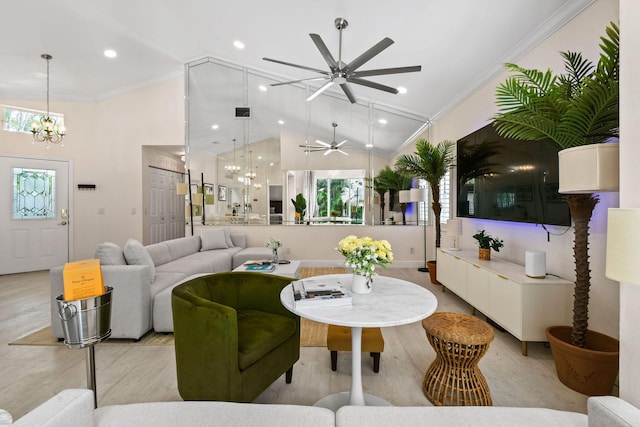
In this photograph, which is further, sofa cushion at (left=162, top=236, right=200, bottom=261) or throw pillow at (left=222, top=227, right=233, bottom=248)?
throw pillow at (left=222, top=227, right=233, bottom=248)

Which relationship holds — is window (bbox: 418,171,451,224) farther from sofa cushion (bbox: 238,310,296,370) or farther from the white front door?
the white front door

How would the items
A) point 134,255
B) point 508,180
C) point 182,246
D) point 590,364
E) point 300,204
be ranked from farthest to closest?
point 300,204 → point 182,246 → point 508,180 → point 134,255 → point 590,364

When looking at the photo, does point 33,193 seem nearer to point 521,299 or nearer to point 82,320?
point 82,320

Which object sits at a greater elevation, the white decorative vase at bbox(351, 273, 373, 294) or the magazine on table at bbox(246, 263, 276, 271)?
the white decorative vase at bbox(351, 273, 373, 294)

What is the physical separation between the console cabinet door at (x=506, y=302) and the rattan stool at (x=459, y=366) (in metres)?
0.73

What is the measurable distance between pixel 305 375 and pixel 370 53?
108 inches

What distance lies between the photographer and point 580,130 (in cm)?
195

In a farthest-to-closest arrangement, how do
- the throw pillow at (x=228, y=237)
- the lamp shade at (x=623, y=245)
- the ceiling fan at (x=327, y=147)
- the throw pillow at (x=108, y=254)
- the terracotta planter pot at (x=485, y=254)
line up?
1. the ceiling fan at (x=327, y=147)
2. the throw pillow at (x=228, y=237)
3. the terracotta planter pot at (x=485, y=254)
4. the throw pillow at (x=108, y=254)
5. the lamp shade at (x=623, y=245)

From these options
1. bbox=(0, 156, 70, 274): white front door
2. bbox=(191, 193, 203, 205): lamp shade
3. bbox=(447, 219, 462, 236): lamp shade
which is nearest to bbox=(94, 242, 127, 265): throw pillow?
bbox=(191, 193, 203, 205): lamp shade

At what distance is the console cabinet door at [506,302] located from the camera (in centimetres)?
240

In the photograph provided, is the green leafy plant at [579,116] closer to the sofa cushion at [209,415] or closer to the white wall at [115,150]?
the sofa cushion at [209,415]

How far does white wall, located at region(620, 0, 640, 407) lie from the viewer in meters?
1.13

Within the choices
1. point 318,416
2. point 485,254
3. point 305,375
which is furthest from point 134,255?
point 485,254

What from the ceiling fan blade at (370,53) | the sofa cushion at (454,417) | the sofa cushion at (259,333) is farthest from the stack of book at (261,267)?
the sofa cushion at (454,417)
